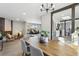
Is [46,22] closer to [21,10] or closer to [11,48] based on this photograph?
[21,10]

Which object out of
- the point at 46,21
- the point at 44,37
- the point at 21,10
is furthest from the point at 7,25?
the point at 44,37

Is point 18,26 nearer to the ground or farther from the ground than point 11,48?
farther from the ground

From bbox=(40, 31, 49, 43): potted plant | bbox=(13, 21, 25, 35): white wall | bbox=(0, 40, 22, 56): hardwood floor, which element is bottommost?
bbox=(0, 40, 22, 56): hardwood floor

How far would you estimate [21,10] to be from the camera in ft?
5.62

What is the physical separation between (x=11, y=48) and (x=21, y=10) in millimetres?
662

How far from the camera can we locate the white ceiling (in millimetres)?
1654

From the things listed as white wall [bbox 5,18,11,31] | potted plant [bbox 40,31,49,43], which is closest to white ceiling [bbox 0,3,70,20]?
white wall [bbox 5,18,11,31]

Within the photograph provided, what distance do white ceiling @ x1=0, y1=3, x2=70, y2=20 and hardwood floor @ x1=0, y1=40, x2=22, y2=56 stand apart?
0.41 meters

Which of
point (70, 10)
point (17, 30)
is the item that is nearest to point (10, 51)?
point (17, 30)

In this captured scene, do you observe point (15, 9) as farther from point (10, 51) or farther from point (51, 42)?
point (51, 42)

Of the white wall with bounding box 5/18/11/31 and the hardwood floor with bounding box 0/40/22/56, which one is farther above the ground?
the white wall with bounding box 5/18/11/31

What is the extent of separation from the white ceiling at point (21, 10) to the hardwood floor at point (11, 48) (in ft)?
1.36

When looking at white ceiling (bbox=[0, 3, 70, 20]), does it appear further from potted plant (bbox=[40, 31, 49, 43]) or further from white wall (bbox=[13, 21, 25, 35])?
potted plant (bbox=[40, 31, 49, 43])

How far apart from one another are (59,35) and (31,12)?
645 millimetres
